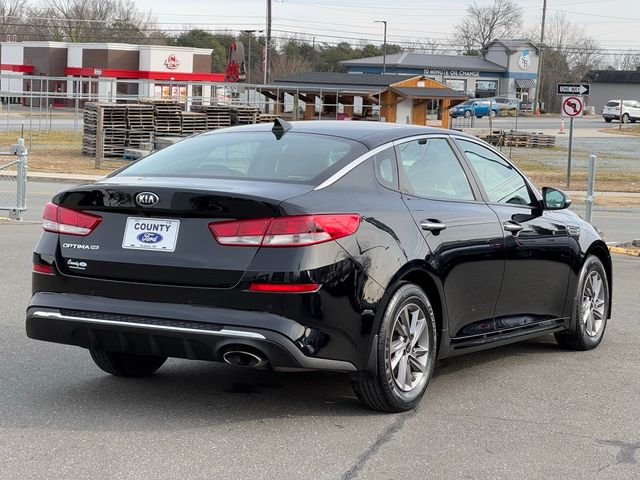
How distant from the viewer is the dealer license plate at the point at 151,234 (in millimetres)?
5449

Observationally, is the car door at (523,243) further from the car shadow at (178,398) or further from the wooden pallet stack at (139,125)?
the wooden pallet stack at (139,125)

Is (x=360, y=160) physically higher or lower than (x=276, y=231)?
higher

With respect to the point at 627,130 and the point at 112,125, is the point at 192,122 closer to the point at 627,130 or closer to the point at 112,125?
the point at 112,125

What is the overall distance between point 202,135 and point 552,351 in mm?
Answer: 3162

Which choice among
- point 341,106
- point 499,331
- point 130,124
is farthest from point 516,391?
point 341,106

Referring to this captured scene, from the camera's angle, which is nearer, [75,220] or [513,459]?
[513,459]

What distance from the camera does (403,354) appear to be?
5898 mm

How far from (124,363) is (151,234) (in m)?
1.34

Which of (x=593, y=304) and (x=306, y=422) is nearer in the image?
(x=306, y=422)

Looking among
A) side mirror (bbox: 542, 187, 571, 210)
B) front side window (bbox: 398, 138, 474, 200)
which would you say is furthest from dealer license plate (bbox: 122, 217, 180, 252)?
side mirror (bbox: 542, 187, 571, 210)

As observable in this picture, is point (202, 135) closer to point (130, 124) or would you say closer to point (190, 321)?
point (190, 321)

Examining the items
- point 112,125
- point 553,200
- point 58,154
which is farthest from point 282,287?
point 58,154

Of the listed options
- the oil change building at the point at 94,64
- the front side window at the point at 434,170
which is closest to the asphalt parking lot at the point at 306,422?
the front side window at the point at 434,170

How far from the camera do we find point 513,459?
511cm
